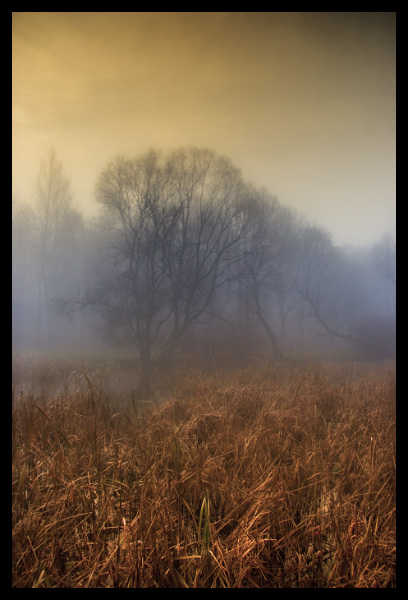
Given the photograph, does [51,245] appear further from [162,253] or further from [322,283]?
[322,283]

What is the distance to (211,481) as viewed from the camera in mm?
1972

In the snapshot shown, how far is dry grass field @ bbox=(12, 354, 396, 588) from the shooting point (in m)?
1.61

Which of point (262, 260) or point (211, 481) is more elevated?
point (262, 260)

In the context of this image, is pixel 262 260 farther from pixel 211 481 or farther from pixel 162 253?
pixel 211 481

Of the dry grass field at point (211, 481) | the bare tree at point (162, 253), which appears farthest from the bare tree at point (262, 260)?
the dry grass field at point (211, 481)

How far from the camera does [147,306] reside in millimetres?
2637

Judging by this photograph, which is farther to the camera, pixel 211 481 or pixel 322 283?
pixel 322 283

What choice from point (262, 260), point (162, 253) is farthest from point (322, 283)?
point (162, 253)

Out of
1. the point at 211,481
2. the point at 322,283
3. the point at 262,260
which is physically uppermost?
the point at 262,260

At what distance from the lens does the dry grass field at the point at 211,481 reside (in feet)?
5.29

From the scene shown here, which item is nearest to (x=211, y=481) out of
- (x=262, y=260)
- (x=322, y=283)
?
(x=262, y=260)

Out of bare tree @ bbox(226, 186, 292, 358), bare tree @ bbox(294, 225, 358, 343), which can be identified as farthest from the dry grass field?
bare tree @ bbox(226, 186, 292, 358)

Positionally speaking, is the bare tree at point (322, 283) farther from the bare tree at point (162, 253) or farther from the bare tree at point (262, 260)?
the bare tree at point (162, 253)
